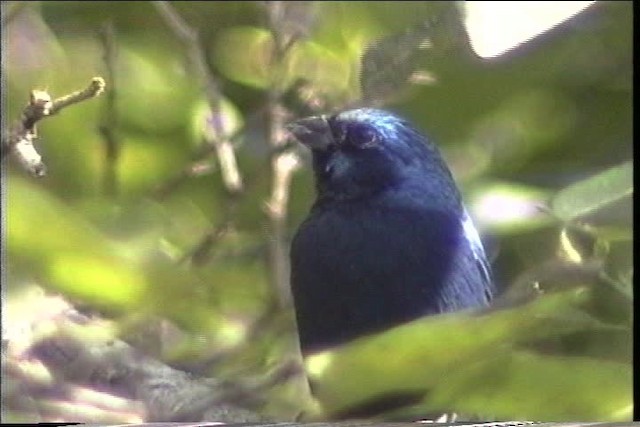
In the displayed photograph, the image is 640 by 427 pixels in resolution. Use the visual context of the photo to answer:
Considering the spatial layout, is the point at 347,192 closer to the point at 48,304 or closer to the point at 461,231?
the point at 461,231

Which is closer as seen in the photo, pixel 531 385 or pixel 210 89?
pixel 531 385

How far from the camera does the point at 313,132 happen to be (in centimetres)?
162

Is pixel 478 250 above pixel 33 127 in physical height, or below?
below

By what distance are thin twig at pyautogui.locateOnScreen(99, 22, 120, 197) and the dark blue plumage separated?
37cm

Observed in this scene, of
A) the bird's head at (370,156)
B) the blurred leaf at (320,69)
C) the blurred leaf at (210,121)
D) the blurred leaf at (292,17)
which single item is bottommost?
the bird's head at (370,156)

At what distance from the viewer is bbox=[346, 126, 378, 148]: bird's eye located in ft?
5.21

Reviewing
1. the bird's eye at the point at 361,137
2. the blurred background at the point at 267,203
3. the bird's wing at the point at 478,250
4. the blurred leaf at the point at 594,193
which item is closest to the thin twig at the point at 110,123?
the blurred background at the point at 267,203

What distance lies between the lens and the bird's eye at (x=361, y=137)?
159 cm

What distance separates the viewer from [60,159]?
65.1 inches

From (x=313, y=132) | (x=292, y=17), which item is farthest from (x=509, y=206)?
(x=292, y=17)

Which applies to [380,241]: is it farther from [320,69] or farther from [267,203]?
[320,69]

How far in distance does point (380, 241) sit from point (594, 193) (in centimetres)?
37

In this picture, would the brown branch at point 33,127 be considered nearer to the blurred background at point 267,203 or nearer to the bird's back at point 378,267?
the blurred background at point 267,203

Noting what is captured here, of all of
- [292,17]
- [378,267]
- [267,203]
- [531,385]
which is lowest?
[531,385]
